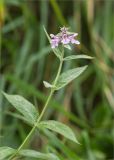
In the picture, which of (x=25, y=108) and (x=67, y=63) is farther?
(x=67, y=63)

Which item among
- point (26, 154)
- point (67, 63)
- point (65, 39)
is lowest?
point (26, 154)

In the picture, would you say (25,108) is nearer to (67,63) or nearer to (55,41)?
(55,41)

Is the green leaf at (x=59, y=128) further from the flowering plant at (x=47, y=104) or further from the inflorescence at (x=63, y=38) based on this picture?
the inflorescence at (x=63, y=38)

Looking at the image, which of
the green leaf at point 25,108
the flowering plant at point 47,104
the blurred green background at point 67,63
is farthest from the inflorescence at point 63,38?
the blurred green background at point 67,63

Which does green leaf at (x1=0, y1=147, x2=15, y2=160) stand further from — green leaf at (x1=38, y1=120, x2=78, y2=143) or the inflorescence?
the inflorescence

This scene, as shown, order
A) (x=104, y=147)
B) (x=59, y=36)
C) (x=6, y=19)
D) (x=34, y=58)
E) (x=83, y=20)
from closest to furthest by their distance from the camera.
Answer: (x=59, y=36) < (x=104, y=147) < (x=34, y=58) < (x=6, y=19) < (x=83, y=20)

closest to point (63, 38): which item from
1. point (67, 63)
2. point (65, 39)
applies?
point (65, 39)

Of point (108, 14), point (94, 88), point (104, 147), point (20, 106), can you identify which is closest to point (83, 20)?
point (108, 14)

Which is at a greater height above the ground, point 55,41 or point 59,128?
point 55,41

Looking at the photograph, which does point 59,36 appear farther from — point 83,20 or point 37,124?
point 83,20
